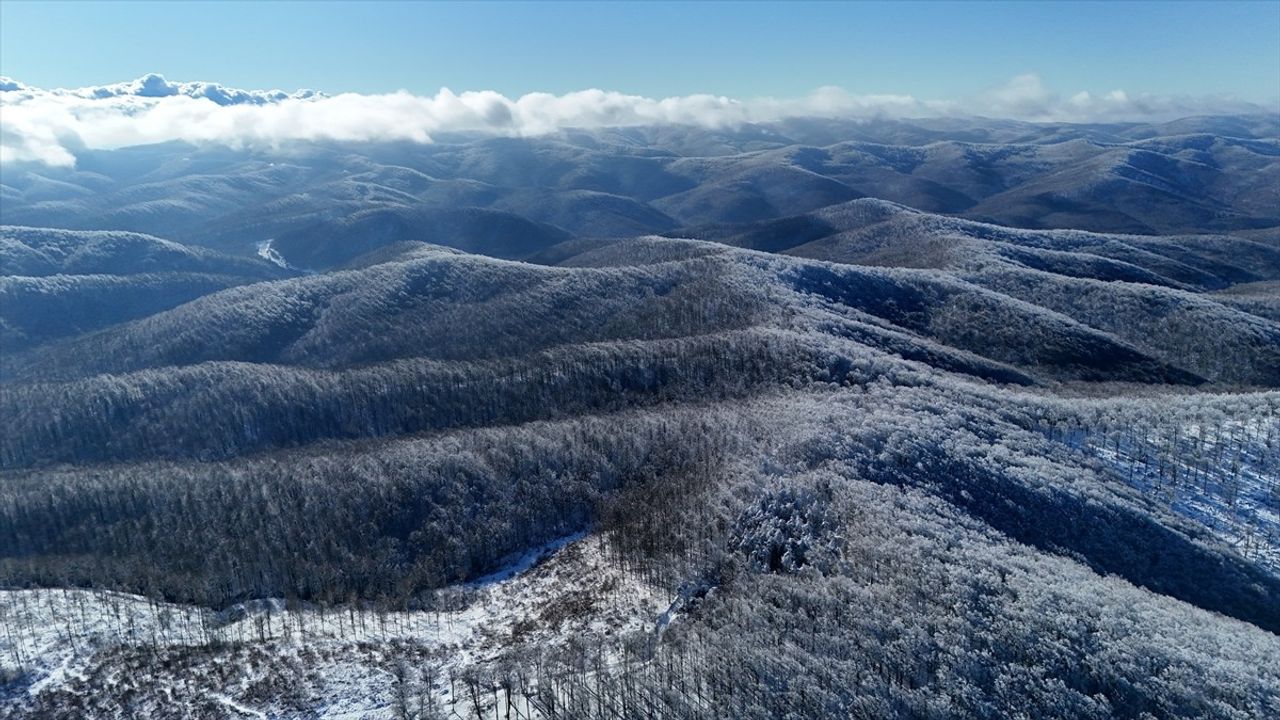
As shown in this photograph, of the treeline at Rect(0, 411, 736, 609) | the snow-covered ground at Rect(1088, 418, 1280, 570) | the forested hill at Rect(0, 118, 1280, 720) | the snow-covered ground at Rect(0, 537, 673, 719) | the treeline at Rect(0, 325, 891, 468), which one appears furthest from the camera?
the treeline at Rect(0, 325, 891, 468)

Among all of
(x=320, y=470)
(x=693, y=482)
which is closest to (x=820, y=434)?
(x=693, y=482)

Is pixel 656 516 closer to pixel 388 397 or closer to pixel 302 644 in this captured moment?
pixel 302 644

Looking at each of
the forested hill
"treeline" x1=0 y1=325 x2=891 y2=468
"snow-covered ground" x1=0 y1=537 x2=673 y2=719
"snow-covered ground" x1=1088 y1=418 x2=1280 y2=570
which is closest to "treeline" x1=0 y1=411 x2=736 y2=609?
the forested hill

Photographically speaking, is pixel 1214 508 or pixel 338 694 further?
pixel 1214 508

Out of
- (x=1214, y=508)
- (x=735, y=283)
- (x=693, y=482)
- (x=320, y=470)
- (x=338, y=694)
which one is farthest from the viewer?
(x=735, y=283)

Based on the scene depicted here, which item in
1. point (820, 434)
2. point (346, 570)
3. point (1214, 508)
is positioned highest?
point (820, 434)

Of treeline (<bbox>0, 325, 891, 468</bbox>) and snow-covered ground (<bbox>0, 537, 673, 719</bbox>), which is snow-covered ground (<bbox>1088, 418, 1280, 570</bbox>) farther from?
snow-covered ground (<bbox>0, 537, 673, 719</bbox>)

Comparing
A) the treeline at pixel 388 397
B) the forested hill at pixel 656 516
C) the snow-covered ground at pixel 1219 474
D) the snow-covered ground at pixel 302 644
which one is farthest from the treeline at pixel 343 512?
the snow-covered ground at pixel 1219 474

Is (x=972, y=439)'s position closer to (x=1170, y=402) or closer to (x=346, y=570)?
(x=1170, y=402)
